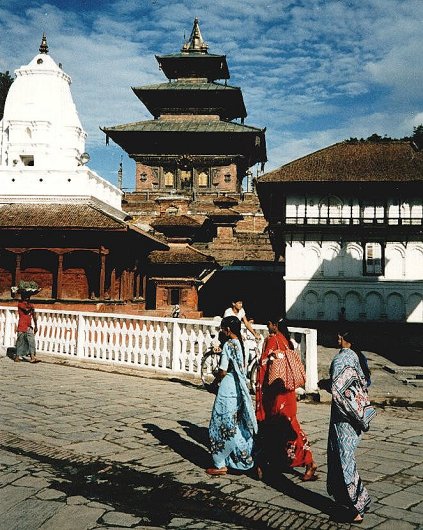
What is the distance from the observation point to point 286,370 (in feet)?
18.1

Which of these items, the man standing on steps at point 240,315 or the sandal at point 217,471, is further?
the man standing on steps at point 240,315

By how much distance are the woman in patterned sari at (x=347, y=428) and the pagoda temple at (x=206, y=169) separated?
2242cm

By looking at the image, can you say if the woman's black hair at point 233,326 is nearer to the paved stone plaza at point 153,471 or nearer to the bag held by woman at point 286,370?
the bag held by woman at point 286,370

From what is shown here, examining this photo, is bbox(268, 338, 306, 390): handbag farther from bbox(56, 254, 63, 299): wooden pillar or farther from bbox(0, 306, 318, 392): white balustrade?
bbox(56, 254, 63, 299): wooden pillar

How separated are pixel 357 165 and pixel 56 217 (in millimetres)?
14208

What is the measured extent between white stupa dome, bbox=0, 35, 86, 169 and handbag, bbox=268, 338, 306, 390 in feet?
69.5

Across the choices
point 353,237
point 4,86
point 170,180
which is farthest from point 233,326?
point 4,86

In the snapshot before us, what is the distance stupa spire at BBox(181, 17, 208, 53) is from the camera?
153 ft

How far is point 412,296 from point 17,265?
16696mm

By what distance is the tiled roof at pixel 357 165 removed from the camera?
24.8m

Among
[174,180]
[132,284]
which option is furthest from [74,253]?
[174,180]

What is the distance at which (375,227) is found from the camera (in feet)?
80.8

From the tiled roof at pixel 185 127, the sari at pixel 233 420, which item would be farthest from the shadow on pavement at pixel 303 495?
the tiled roof at pixel 185 127

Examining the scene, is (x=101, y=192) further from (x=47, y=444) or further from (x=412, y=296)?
(x=47, y=444)
